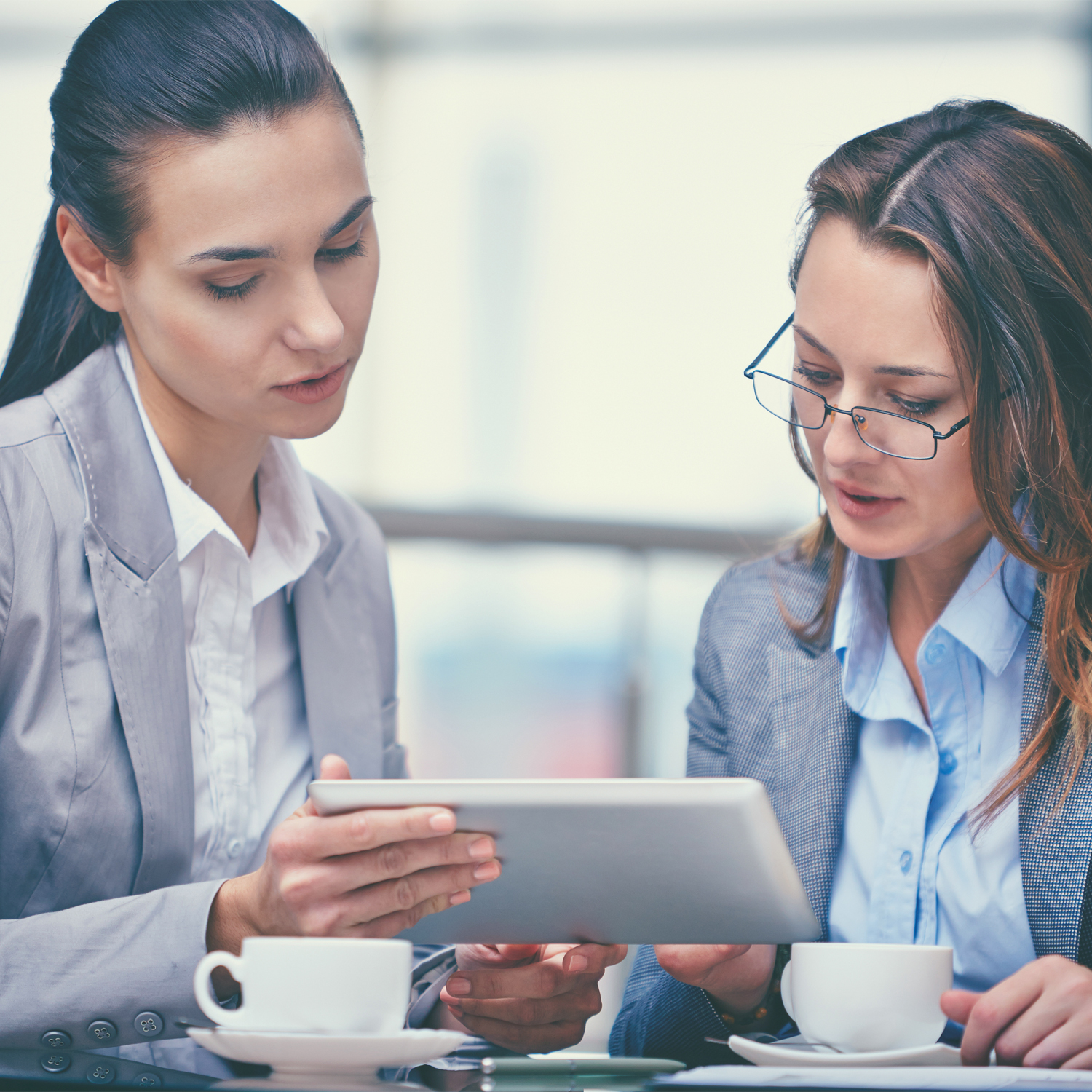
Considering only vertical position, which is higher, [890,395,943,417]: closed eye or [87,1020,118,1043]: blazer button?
[890,395,943,417]: closed eye

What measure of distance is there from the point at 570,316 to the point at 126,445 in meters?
2.45

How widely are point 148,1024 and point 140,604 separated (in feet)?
1.49

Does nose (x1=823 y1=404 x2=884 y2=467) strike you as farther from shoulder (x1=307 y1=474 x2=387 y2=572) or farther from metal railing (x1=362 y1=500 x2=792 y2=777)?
metal railing (x1=362 y1=500 x2=792 y2=777)

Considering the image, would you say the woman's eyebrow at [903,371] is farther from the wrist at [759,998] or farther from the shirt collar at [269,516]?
the shirt collar at [269,516]

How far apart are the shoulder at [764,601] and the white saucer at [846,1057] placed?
717 millimetres

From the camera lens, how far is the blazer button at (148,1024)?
3.22 feet

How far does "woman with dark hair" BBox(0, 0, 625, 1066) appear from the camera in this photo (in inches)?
40.9

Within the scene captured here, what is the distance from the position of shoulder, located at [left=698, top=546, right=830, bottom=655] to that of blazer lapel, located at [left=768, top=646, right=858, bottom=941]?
2.0 inches

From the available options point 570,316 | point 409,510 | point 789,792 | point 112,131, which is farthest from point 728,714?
point 570,316

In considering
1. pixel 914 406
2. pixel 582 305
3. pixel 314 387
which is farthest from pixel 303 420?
pixel 582 305

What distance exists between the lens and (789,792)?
1388 millimetres

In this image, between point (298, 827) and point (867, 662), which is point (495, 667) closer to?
point (867, 662)

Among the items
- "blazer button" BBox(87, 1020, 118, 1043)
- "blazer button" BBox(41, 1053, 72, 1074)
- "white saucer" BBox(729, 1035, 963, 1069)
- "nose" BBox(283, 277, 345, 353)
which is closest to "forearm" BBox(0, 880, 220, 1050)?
"blazer button" BBox(87, 1020, 118, 1043)

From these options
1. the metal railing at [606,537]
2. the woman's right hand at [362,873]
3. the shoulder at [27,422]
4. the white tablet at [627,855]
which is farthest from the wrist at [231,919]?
the metal railing at [606,537]
